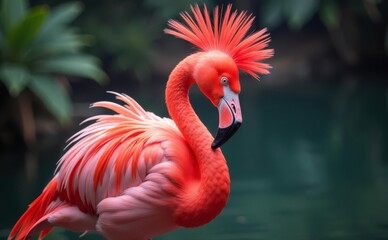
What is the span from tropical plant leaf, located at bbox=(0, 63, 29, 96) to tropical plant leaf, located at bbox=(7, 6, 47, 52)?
0.22m

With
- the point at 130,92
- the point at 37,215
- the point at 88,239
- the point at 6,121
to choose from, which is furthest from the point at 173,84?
the point at 130,92

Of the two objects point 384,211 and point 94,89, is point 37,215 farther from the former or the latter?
point 94,89

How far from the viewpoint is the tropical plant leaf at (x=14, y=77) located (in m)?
6.42

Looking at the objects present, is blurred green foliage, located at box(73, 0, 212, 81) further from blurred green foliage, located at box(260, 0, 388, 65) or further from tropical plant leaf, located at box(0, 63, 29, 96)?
tropical plant leaf, located at box(0, 63, 29, 96)

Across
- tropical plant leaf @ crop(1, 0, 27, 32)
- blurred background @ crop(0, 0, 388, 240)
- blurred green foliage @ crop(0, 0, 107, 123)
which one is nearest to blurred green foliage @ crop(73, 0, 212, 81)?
blurred background @ crop(0, 0, 388, 240)

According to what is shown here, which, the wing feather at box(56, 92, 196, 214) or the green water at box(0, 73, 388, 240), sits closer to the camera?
the wing feather at box(56, 92, 196, 214)

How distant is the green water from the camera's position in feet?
14.4

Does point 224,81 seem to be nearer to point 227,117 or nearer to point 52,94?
point 227,117

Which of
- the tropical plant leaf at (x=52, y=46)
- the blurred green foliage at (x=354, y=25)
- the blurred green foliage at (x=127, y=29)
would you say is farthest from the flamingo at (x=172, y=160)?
the blurred green foliage at (x=354, y=25)

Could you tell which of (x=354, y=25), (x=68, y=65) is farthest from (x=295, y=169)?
(x=354, y=25)

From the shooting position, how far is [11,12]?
7.21 m

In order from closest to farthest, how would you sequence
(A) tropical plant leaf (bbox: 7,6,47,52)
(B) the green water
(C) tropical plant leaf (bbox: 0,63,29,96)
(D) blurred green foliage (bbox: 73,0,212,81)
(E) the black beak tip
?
(E) the black beak tip, (B) the green water, (C) tropical plant leaf (bbox: 0,63,29,96), (A) tropical plant leaf (bbox: 7,6,47,52), (D) blurred green foliage (bbox: 73,0,212,81)

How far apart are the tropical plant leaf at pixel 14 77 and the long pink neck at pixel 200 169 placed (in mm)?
3592

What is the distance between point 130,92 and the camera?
34.2 feet
